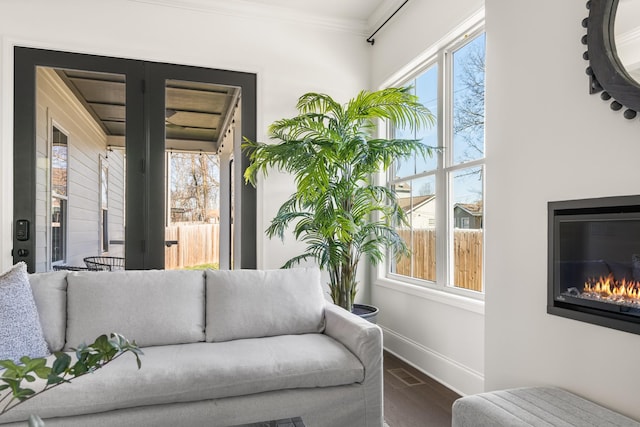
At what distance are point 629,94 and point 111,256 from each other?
11.7 feet

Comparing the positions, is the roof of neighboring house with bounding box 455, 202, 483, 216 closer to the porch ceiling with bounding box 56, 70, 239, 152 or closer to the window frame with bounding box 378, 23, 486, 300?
the window frame with bounding box 378, 23, 486, 300

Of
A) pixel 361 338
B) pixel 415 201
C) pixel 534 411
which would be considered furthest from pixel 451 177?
pixel 534 411

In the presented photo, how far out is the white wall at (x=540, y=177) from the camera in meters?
1.51

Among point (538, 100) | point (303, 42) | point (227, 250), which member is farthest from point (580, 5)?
point (227, 250)

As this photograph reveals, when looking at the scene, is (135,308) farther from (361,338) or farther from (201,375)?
(361,338)

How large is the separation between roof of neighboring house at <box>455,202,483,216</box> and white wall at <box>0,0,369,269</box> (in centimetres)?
162

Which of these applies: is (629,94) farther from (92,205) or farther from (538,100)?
(92,205)

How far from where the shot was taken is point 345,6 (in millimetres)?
3732

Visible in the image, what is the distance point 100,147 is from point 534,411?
3.47 m

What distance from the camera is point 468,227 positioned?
2.82 metres

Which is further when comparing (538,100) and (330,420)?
(330,420)

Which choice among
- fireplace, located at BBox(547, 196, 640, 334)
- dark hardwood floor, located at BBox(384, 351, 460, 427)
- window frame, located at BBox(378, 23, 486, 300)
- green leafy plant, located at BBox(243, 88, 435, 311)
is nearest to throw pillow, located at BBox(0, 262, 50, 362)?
green leafy plant, located at BBox(243, 88, 435, 311)

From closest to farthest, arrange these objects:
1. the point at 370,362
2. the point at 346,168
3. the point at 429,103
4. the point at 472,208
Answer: the point at 370,362
the point at 472,208
the point at 346,168
the point at 429,103

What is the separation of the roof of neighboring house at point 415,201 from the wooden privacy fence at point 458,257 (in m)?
0.20
